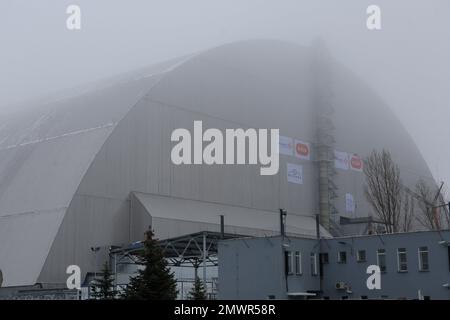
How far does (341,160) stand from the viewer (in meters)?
54.6

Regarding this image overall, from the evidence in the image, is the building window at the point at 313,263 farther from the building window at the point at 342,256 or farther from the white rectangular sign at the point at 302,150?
the white rectangular sign at the point at 302,150

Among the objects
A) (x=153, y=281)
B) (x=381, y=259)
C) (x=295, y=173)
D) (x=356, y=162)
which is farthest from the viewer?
(x=356, y=162)

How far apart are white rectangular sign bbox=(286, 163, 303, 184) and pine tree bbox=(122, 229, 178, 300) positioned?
25.6 m

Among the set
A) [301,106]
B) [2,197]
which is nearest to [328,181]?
[301,106]

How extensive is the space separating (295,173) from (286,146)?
2297 millimetres

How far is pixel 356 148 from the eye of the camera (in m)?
56.2

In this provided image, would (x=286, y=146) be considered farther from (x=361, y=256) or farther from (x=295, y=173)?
(x=361, y=256)

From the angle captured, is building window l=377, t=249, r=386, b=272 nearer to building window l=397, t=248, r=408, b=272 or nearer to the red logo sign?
building window l=397, t=248, r=408, b=272

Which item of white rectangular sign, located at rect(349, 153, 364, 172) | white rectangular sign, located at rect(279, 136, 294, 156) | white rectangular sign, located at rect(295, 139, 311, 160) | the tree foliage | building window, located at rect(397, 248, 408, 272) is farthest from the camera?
white rectangular sign, located at rect(349, 153, 364, 172)

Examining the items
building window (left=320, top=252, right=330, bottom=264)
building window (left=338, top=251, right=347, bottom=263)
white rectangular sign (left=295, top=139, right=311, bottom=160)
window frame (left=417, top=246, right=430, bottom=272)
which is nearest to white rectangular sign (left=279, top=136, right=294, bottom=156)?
white rectangular sign (left=295, top=139, right=311, bottom=160)

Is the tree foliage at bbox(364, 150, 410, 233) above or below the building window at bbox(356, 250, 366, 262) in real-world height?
above

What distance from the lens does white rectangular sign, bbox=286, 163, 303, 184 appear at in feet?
164

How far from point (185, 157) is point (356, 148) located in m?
19.4

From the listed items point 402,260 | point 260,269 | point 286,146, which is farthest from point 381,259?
point 286,146
